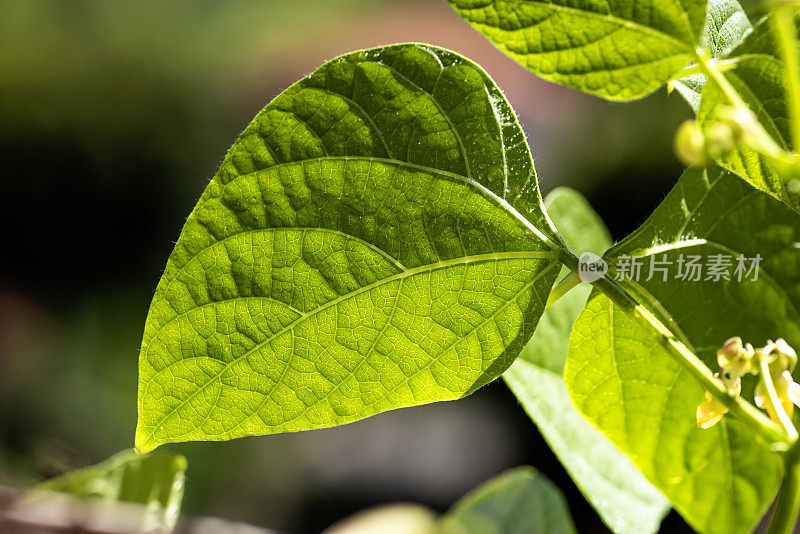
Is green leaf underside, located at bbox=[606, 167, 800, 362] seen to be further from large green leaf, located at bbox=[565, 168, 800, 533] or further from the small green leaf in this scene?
the small green leaf

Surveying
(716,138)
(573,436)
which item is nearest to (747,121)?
(716,138)

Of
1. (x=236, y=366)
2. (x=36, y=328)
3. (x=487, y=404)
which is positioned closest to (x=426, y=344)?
(x=236, y=366)

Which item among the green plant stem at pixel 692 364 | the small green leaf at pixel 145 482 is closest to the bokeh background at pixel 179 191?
the small green leaf at pixel 145 482

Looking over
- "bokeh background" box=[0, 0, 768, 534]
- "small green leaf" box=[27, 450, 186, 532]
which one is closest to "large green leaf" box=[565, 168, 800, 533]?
"small green leaf" box=[27, 450, 186, 532]

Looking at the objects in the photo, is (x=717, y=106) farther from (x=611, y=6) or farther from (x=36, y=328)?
(x=36, y=328)

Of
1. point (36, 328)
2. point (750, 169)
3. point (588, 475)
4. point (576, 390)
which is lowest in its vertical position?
point (36, 328)
